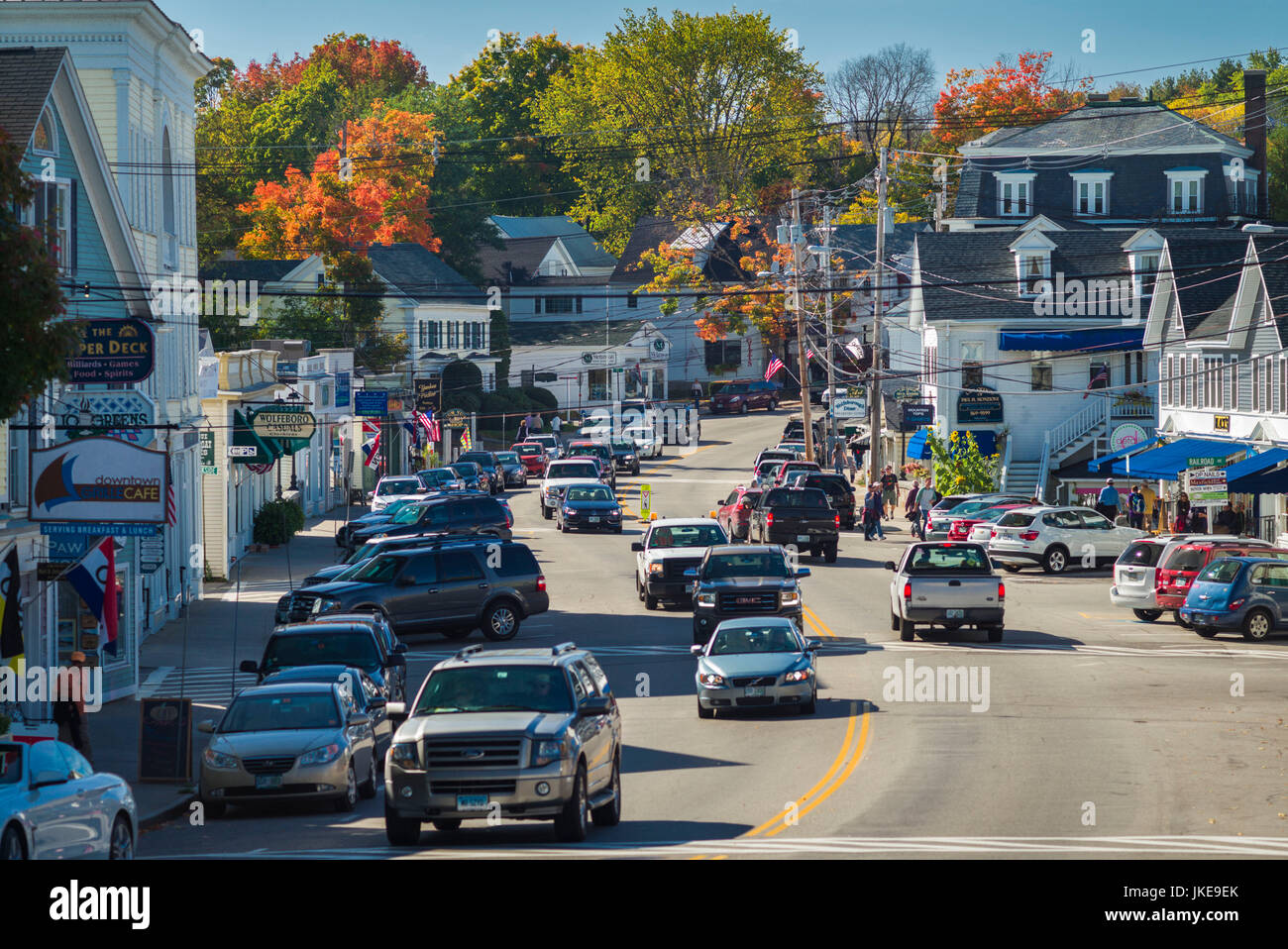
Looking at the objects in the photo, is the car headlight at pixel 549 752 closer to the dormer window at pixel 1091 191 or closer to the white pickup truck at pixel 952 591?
the white pickup truck at pixel 952 591

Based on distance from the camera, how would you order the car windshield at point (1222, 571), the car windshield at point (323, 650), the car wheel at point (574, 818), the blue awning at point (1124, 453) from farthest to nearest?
the blue awning at point (1124, 453)
the car windshield at point (1222, 571)
the car windshield at point (323, 650)
the car wheel at point (574, 818)

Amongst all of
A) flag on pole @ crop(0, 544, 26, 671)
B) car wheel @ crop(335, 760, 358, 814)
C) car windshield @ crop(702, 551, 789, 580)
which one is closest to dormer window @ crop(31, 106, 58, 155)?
flag on pole @ crop(0, 544, 26, 671)

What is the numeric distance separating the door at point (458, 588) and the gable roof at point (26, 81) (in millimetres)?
12046

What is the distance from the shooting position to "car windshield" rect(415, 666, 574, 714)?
50.9ft

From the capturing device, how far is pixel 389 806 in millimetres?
14703

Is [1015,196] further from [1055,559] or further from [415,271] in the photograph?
[1055,559]

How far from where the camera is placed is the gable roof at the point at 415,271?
283 feet

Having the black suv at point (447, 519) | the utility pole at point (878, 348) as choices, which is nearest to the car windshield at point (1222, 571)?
the black suv at point (447, 519)

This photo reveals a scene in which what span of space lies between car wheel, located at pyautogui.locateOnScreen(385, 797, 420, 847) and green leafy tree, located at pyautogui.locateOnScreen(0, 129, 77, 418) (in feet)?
15.9

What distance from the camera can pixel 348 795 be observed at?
18172 mm

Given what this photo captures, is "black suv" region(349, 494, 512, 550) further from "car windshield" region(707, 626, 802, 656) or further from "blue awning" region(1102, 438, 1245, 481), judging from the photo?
"car windshield" region(707, 626, 802, 656)

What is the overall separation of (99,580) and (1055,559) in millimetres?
28235

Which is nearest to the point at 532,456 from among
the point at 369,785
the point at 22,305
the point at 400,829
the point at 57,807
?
the point at 369,785

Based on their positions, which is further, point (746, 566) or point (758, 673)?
point (746, 566)
